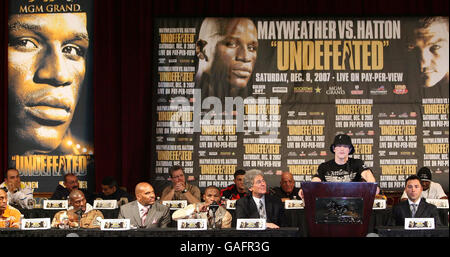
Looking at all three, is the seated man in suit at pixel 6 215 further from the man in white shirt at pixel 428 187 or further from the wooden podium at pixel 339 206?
the man in white shirt at pixel 428 187

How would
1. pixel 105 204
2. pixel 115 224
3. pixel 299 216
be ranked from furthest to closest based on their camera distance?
pixel 105 204, pixel 299 216, pixel 115 224

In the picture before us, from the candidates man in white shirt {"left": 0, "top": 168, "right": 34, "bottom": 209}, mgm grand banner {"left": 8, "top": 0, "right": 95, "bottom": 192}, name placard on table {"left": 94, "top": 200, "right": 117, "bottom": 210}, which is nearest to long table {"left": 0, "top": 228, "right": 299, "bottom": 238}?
name placard on table {"left": 94, "top": 200, "right": 117, "bottom": 210}

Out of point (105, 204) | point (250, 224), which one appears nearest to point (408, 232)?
point (250, 224)

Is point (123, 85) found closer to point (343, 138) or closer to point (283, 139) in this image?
point (283, 139)

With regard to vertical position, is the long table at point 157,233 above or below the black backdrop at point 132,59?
below

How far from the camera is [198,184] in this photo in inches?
333

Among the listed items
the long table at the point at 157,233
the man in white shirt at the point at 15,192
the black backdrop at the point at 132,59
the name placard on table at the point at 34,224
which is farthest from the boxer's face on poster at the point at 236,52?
the long table at the point at 157,233

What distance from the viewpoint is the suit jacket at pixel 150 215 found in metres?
5.89

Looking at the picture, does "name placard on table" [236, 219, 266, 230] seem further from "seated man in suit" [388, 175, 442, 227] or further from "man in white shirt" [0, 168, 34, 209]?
"man in white shirt" [0, 168, 34, 209]

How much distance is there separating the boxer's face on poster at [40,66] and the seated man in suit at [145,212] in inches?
136

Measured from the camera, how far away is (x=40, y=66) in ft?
29.6

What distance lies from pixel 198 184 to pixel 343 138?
3517 millimetres

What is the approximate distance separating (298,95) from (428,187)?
1909 millimetres

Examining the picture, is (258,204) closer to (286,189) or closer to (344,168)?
(344,168)
